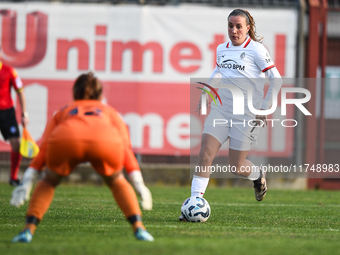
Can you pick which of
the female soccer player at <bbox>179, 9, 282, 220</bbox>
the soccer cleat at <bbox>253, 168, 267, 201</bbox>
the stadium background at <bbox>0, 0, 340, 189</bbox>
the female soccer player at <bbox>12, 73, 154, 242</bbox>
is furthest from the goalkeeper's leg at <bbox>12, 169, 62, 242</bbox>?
the stadium background at <bbox>0, 0, 340, 189</bbox>

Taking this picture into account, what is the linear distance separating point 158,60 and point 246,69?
5.72 metres

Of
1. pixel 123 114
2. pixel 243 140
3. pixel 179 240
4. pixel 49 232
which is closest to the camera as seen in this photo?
pixel 179 240

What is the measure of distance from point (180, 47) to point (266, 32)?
1.83 metres

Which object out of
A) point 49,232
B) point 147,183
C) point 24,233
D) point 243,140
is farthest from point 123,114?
point 24,233

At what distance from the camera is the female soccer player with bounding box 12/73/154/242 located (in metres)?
4.26

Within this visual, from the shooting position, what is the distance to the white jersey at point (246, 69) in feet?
21.2

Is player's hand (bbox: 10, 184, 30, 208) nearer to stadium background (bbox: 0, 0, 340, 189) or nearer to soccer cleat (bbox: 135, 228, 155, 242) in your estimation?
soccer cleat (bbox: 135, 228, 155, 242)

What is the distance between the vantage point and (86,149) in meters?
4.27

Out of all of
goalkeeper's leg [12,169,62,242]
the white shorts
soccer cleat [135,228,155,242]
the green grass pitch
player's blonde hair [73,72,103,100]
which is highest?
player's blonde hair [73,72,103,100]

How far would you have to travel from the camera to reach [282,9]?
12148 mm

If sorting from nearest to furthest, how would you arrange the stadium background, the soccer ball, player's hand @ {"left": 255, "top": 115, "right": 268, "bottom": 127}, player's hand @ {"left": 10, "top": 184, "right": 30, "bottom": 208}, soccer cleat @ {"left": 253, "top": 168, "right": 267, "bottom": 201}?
player's hand @ {"left": 10, "top": 184, "right": 30, "bottom": 208} → the soccer ball → player's hand @ {"left": 255, "top": 115, "right": 268, "bottom": 127} → soccer cleat @ {"left": 253, "top": 168, "right": 267, "bottom": 201} → the stadium background

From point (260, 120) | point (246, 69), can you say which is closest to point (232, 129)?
point (260, 120)

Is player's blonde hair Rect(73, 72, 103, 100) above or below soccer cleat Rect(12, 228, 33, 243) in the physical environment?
above

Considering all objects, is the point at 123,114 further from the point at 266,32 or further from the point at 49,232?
the point at 49,232
